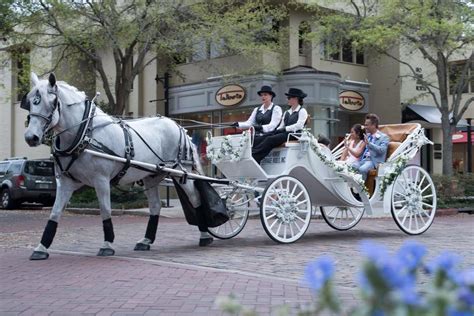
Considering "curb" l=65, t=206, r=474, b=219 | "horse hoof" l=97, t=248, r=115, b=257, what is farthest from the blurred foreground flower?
"curb" l=65, t=206, r=474, b=219

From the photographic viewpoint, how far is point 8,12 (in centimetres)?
1741

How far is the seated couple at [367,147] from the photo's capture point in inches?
423

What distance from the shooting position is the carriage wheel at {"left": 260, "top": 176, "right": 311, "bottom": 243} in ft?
30.2

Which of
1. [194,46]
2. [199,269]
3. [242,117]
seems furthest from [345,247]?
[242,117]

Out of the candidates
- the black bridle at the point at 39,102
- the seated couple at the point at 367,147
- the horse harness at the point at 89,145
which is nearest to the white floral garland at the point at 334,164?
the seated couple at the point at 367,147

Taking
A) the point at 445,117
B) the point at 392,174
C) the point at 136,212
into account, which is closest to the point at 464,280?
the point at 392,174

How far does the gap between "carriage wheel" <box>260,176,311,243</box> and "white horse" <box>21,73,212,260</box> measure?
1680 mm

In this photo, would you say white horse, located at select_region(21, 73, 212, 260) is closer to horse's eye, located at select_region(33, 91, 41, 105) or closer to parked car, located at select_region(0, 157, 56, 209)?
horse's eye, located at select_region(33, 91, 41, 105)

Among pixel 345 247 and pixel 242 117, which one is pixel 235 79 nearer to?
pixel 242 117

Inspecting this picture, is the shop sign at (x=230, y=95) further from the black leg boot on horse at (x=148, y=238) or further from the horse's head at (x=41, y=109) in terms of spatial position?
the horse's head at (x=41, y=109)

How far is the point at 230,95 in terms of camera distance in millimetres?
24547

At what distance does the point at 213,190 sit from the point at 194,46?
1033 centimetres

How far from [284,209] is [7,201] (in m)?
16.6

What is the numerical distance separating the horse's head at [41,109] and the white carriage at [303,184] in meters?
2.83
